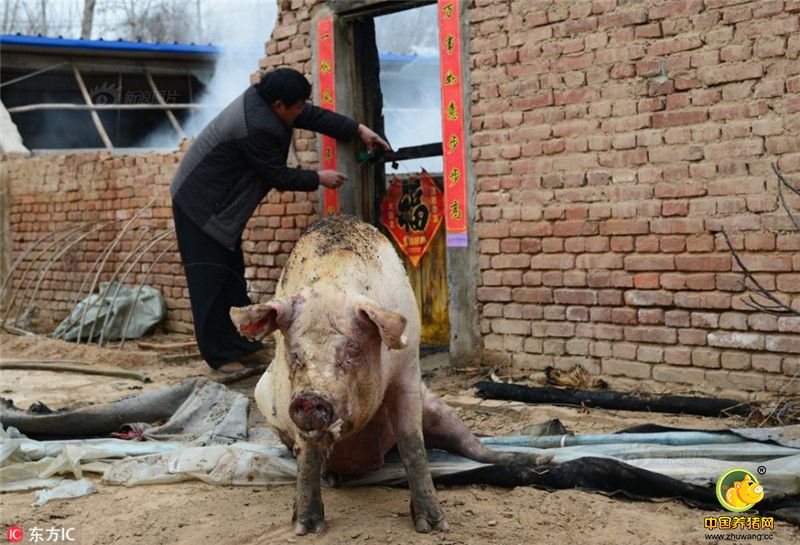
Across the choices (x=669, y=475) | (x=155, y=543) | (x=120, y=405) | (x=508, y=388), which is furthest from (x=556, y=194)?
(x=155, y=543)

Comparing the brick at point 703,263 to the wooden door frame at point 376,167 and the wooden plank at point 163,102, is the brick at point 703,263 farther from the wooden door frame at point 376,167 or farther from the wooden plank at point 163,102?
the wooden plank at point 163,102

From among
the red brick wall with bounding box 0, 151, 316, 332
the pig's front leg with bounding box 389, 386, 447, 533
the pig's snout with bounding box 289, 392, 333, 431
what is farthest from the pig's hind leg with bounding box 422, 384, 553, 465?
the red brick wall with bounding box 0, 151, 316, 332

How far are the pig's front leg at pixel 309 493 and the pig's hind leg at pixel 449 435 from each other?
2.61 feet

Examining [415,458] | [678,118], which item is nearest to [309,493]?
[415,458]

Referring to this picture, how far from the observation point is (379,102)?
7660 mm

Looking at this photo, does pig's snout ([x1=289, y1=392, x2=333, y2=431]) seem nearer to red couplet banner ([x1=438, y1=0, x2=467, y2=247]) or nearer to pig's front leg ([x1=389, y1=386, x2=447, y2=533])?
pig's front leg ([x1=389, y1=386, x2=447, y2=533])

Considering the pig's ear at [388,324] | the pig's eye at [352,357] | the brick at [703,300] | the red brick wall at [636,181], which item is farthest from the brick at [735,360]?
the pig's eye at [352,357]

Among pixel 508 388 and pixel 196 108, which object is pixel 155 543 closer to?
pixel 508 388

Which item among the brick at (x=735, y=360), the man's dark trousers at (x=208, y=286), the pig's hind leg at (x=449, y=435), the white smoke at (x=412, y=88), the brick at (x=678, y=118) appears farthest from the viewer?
the white smoke at (x=412, y=88)

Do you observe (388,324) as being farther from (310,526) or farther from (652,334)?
(652,334)

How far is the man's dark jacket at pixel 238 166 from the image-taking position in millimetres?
6656

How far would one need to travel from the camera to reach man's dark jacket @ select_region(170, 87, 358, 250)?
666 centimetres

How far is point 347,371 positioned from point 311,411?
26 centimetres

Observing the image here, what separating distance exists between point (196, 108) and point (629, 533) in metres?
12.2
